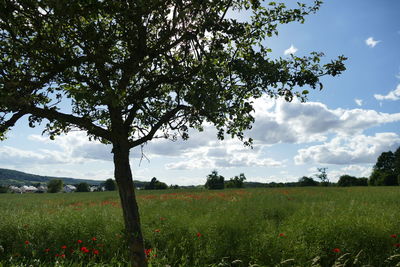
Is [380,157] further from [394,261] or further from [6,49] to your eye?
[6,49]

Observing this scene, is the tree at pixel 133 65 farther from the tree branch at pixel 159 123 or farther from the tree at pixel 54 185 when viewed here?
the tree at pixel 54 185

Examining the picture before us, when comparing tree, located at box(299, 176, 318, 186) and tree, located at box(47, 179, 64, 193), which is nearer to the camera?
tree, located at box(299, 176, 318, 186)

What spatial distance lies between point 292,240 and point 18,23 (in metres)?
7.75

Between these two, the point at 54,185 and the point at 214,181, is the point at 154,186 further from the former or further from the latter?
the point at 54,185

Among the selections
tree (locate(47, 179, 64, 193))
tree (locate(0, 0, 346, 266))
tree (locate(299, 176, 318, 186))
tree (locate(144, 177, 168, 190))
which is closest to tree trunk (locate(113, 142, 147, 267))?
tree (locate(0, 0, 346, 266))

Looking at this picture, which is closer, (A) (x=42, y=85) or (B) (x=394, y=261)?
(A) (x=42, y=85)

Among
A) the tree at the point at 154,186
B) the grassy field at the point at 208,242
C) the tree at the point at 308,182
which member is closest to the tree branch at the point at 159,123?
the grassy field at the point at 208,242

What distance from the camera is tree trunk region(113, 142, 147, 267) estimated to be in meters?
5.55

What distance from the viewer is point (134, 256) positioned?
5.62 metres

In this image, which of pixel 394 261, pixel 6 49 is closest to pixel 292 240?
pixel 394 261

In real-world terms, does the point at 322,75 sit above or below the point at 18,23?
below

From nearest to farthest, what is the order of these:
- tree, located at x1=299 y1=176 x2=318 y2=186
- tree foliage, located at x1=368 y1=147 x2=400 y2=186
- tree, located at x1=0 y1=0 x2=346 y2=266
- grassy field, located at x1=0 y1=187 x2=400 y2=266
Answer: tree, located at x1=0 y1=0 x2=346 y2=266
grassy field, located at x1=0 y1=187 x2=400 y2=266
tree foliage, located at x1=368 y1=147 x2=400 y2=186
tree, located at x1=299 y1=176 x2=318 y2=186

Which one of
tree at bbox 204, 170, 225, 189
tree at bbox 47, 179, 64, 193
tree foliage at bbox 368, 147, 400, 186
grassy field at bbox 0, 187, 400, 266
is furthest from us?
tree at bbox 47, 179, 64, 193

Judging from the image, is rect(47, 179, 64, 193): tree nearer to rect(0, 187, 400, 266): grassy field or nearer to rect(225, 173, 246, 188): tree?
rect(225, 173, 246, 188): tree
